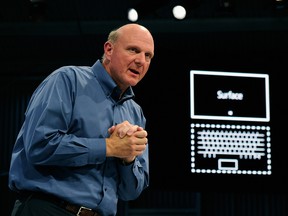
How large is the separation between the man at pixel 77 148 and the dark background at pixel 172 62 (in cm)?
329

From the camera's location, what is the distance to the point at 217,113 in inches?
214

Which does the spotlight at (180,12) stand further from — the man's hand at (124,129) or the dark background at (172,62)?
the man's hand at (124,129)

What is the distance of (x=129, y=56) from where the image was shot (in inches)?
82.3

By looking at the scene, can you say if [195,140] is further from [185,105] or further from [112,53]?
[112,53]

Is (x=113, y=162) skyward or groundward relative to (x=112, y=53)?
groundward

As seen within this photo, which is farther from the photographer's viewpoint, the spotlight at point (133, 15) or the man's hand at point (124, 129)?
the spotlight at point (133, 15)

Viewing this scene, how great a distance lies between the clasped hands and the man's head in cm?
30

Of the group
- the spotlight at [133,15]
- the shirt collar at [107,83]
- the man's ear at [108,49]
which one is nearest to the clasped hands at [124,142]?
the shirt collar at [107,83]

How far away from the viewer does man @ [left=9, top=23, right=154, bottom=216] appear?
180 centimetres

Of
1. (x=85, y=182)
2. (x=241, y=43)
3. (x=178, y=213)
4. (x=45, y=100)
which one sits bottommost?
(x=178, y=213)

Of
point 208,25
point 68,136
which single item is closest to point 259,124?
point 208,25

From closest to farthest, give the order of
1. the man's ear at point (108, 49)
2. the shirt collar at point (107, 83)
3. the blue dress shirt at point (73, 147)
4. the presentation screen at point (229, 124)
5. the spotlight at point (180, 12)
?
the blue dress shirt at point (73, 147)
the shirt collar at point (107, 83)
the man's ear at point (108, 49)
the spotlight at point (180, 12)
the presentation screen at point (229, 124)

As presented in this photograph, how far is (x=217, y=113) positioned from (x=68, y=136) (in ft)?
12.3

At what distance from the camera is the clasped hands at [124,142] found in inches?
72.5
